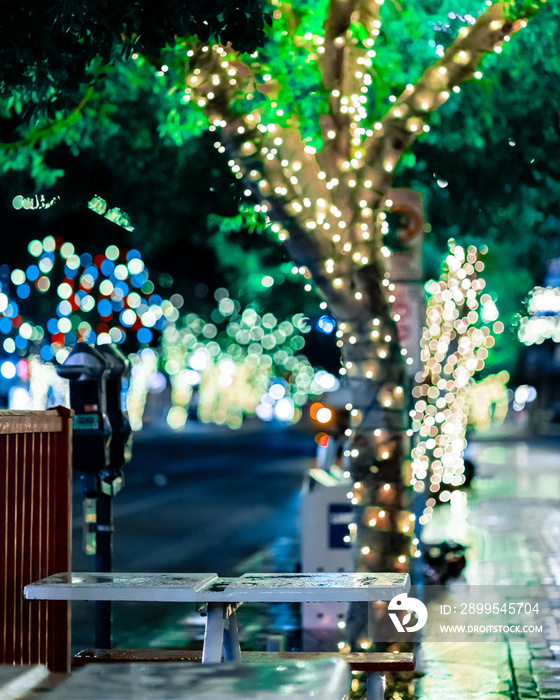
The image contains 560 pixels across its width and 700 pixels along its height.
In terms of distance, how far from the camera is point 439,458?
18031mm

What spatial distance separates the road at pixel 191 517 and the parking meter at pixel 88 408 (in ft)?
7.41

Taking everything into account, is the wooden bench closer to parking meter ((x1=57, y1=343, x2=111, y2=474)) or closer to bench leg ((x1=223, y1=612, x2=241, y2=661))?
bench leg ((x1=223, y1=612, x2=241, y2=661))

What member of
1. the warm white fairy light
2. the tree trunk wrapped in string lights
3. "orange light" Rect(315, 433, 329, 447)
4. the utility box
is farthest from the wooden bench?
"orange light" Rect(315, 433, 329, 447)

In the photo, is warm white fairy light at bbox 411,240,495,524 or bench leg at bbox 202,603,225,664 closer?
bench leg at bbox 202,603,225,664

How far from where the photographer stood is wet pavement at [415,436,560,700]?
25.6ft

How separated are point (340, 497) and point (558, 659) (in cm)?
241

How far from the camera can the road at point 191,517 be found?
14.2 metres

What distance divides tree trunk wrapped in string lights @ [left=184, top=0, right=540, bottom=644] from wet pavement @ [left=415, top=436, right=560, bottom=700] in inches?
35.3

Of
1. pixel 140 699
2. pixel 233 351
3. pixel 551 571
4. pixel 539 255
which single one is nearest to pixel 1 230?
pixel 539 255

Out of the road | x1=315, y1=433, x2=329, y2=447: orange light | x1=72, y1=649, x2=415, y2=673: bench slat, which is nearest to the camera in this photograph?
x1=72, y1=649, x2=415, y2=673: bench slat

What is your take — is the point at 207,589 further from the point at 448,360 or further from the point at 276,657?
the point at 448,360

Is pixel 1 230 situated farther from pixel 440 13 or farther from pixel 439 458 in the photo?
pixel 440 13

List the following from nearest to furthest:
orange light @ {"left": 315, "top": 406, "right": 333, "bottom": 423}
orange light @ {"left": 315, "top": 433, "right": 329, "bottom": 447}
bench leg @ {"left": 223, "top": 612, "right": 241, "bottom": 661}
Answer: bench leg @ {"left": 223, "top": 612, "right": 241, "bottom": 661}, orange light @ {"left": 315, "top": 406, "right": 333, "bottom": 423}, orange light @ {"left": 315, "top": 433, "right": 329, "bottom": 447}

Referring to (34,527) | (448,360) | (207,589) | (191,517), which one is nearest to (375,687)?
(207,589)
